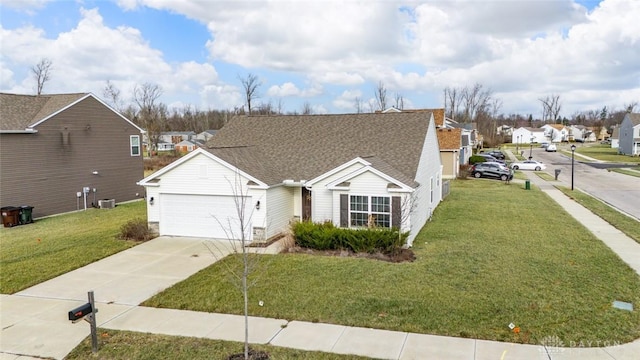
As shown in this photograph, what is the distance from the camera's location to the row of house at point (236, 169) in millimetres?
16344

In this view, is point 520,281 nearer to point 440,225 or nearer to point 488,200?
point 440,225

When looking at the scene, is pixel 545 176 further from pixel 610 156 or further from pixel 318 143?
pixel 610 156

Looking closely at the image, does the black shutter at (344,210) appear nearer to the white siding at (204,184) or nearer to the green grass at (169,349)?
the white siding at (204,184)

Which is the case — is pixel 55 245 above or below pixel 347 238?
below

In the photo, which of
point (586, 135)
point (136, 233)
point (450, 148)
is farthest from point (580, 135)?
point (136, 233)

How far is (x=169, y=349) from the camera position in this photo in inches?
314

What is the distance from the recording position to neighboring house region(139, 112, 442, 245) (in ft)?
52.3

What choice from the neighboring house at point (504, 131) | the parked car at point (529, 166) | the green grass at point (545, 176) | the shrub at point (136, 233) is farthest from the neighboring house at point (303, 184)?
the neighboring house at point (504, 131)

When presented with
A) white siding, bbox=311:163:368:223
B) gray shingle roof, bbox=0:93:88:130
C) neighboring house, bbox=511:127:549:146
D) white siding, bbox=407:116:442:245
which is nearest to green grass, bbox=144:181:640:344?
white siding, bbox=407:116:442:245

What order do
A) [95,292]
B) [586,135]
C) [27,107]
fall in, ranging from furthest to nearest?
[586,135] < [27,107] < [95,292]

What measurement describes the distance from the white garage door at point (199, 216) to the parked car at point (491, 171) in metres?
28.7

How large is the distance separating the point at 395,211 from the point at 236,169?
241 inches

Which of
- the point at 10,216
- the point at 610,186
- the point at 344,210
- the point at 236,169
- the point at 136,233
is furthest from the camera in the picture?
the point at 610,186

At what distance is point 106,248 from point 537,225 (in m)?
17.4
